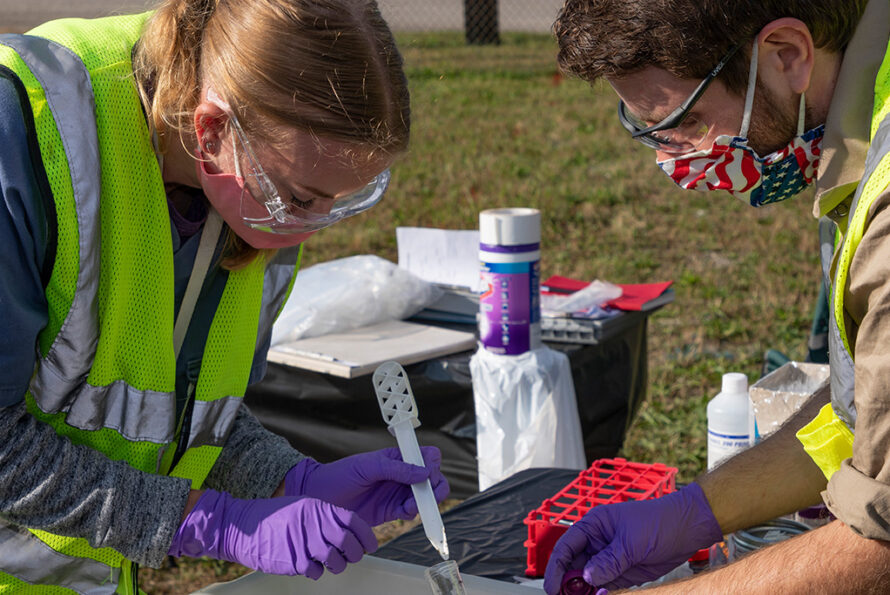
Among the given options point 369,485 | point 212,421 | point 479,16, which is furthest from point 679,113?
point 479,16

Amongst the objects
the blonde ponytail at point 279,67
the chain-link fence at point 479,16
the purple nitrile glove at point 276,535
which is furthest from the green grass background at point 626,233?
the chain-link fence at point 479,16

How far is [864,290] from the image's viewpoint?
109 centimetres

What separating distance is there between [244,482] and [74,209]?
0.66 m

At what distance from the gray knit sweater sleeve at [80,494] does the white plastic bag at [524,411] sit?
47.9 inches

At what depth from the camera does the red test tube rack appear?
5.45 feet

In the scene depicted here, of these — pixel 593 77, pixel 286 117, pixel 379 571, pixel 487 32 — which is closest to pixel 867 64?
pixel 593 77

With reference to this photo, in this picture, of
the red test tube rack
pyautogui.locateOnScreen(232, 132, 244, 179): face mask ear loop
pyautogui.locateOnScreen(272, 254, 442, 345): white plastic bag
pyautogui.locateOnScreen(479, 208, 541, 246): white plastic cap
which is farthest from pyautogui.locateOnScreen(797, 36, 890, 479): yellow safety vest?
pyautogui.locateOnScreen(272, 254, 442, 345): white plastic bag

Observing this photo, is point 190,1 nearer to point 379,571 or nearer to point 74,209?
point 74,209

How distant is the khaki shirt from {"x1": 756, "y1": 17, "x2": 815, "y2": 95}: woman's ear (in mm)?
57

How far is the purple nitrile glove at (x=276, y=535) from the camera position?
1.45 metres

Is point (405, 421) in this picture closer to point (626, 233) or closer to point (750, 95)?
point (750, 95)

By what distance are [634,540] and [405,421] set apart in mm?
429

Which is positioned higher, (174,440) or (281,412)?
→ (174,440)

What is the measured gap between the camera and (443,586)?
1.39 meters
